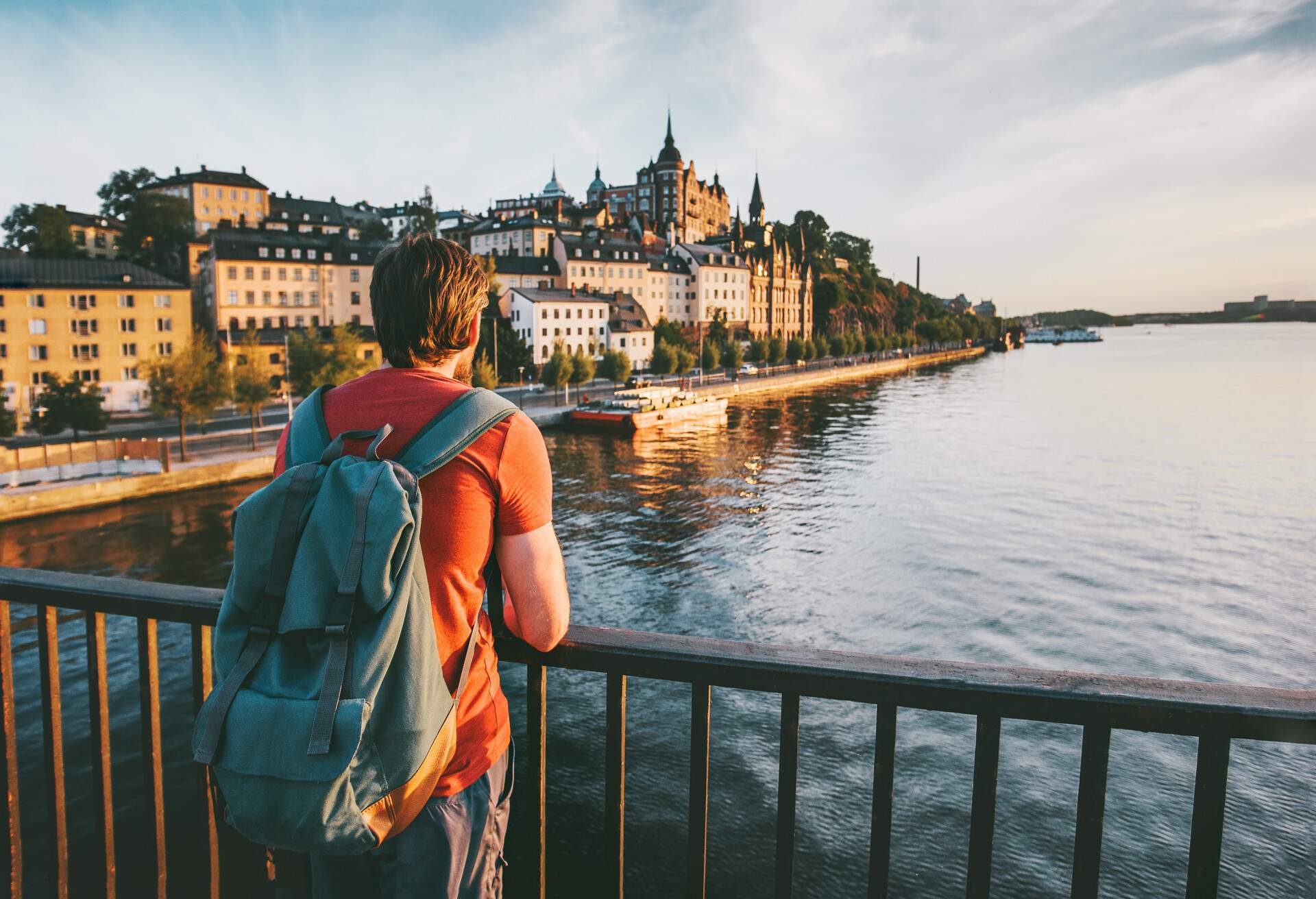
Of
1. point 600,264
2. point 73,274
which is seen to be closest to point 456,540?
point 73,274

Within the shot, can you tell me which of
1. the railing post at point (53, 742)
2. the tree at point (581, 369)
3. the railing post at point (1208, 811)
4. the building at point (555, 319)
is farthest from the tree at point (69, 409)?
the railing post at point (1208, 811)

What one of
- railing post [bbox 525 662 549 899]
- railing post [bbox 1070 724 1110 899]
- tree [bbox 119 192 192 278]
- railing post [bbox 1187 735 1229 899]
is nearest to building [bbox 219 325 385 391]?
Result: tree [bbox 119 192 192 278]

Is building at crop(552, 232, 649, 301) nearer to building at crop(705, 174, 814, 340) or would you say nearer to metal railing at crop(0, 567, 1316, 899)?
building at crop(705, 174, 814, 340)

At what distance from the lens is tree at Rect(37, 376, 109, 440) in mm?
35406

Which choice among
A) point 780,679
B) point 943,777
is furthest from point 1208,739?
point 943,777

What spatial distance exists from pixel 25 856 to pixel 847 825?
978cm

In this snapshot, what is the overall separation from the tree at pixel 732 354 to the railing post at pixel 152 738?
275ft

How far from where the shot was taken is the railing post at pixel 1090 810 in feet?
5.99

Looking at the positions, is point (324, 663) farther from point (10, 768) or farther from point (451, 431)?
point (10, 768)

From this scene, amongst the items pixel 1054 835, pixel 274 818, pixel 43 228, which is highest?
pixel 43 228

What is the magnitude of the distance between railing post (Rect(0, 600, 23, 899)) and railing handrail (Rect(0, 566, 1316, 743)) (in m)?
1.78

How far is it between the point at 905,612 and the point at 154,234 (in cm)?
7191

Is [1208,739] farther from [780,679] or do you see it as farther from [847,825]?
[847,825]

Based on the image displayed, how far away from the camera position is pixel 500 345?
65875 mm
